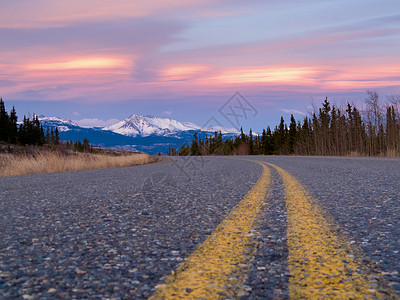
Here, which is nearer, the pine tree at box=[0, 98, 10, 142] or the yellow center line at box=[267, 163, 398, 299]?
the yellow center line at box=[267, 163, 398, 299]

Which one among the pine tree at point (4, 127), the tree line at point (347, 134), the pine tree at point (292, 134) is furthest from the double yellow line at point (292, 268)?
the pine tree at point (4, 127)

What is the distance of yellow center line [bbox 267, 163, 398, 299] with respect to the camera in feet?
5.36

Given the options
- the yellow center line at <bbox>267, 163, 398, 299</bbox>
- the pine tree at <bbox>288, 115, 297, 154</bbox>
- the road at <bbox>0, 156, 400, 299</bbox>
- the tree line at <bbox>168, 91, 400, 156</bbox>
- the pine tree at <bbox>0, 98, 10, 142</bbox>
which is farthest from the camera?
the pine tree at <bbox>0, 98, 10, 142</bbox>

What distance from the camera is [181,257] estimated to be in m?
2.25

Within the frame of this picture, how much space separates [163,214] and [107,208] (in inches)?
33.7

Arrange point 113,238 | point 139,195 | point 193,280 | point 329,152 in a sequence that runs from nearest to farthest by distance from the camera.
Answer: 1. point 193,280
2. point 113,238
3. point 139,195
4. point 329,152

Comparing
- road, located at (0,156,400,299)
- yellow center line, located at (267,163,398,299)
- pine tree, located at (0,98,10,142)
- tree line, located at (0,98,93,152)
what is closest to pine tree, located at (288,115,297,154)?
tree line, located at (0,98,93,152)

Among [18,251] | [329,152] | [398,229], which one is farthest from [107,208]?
[329,152]

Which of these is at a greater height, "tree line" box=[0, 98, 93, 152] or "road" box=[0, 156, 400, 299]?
"tree line" box=[0, 98, 93, 152]

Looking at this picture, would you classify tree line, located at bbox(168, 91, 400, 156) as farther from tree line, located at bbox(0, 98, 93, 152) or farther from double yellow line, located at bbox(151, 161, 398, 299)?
tree line, located at bbox(0, 98, 93, 152)

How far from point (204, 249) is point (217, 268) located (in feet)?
1.40

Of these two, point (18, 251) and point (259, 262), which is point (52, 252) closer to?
point (18, 251)

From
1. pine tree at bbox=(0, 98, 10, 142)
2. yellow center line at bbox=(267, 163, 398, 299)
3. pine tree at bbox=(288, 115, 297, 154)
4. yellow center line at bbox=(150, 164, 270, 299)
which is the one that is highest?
pine tree at bbox=(0, 98, 10, 142)

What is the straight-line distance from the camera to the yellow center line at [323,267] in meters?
1.63
